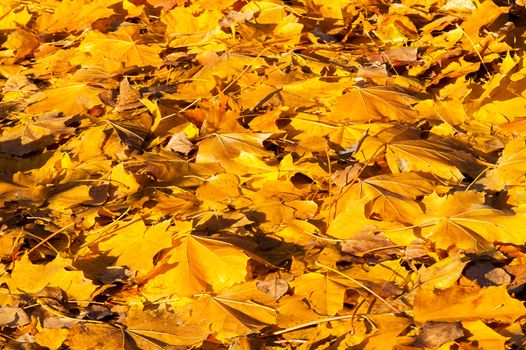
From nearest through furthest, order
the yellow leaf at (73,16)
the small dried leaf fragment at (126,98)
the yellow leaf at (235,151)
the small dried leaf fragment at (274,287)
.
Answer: the small dried leaf fragment at (274,287) < the yellow leaf at (235,151) < the small dried leaf fragment at (126,98) < the yellow leaf at (73,16)

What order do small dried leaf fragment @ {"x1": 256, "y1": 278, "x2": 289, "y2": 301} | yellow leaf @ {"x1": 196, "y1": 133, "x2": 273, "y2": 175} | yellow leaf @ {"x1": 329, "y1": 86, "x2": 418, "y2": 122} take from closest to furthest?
small dried leaf fragment @ {"x1": 256, "y1": 278, "x2": 289, "y2": 301}
yellow leaf @ {"x1": 196, "y1": 133, "x2": 273, "y2": 175}
yellow leaf @ {"x1": 329, "y1": 86, "x2": 418, "y2": 122}

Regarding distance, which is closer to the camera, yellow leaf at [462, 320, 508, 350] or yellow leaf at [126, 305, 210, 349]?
yellow leaf at [462, 320, 508, 350]

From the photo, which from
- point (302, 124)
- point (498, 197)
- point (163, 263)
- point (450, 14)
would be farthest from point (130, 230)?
point (450, 14)

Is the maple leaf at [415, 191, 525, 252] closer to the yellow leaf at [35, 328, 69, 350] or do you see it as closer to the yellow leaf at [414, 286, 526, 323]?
the yellow leaf at [414, 286, 526, 323]

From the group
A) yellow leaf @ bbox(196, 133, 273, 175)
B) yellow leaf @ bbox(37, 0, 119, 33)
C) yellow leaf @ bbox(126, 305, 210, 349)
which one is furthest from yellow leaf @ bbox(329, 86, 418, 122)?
yellow leaf @ bbox(37, 0, 119, 33)

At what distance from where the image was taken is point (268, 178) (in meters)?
2.03

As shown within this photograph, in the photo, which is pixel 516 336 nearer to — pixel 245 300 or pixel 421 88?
pixel 245 300

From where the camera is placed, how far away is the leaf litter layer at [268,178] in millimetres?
1551

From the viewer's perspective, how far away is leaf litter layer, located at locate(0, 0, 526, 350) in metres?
1.55

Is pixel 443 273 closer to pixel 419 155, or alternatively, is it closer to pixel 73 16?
pixel 419 155

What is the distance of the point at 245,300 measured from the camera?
5.24ft

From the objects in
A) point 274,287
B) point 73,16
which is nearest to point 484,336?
point 274,287

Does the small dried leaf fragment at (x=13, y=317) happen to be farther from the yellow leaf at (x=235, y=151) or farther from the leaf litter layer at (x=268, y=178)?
the yellow leaf at (x=235, y=151)

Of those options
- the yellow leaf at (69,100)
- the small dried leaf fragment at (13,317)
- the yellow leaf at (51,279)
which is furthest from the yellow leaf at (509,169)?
the yellow leaf at (69,100)
